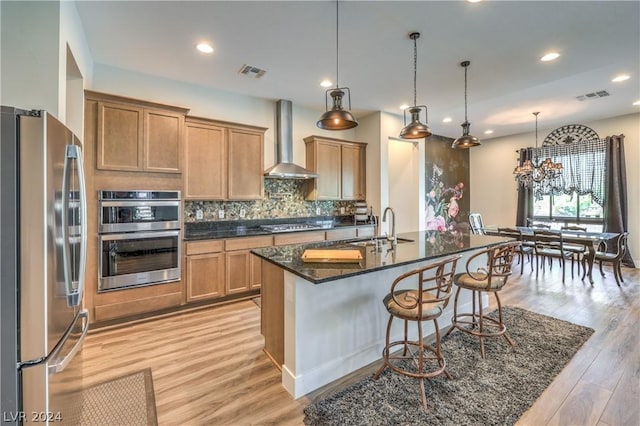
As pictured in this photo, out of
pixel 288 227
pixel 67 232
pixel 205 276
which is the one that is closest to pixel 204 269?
pixel 205 276

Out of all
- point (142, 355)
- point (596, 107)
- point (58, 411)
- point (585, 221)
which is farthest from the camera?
point (585, 221)

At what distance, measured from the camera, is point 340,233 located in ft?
16.2

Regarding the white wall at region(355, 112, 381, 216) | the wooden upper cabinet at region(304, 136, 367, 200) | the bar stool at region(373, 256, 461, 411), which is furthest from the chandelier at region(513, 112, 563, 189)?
the bar stool at region(373, 256, 461, 411)

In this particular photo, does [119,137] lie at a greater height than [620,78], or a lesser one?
lesser

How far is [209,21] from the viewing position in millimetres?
2682

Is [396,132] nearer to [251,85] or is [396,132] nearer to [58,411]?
[251,85]

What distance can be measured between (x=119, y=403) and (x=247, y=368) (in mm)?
869

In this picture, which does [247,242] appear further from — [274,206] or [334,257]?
[334,257]

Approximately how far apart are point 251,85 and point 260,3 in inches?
70.6

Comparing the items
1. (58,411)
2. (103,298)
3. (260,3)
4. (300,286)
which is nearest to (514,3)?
(260,3)

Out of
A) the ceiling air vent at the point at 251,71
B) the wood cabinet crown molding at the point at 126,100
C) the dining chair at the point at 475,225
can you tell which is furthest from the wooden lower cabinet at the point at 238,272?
the dining chair at the point at 475,225

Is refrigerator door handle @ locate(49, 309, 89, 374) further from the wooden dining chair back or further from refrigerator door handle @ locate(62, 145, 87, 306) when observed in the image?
the wooden dining chair back

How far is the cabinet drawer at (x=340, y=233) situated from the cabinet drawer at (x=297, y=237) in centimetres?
19

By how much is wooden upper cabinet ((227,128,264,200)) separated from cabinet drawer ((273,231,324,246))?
0.72 meters
